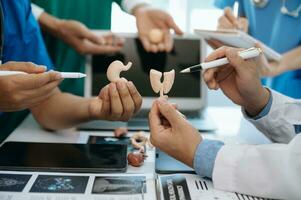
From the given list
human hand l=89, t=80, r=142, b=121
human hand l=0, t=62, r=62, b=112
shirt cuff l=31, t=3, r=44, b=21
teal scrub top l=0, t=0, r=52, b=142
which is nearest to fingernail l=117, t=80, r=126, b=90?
human hand l=89, t=80, r=142, b=121

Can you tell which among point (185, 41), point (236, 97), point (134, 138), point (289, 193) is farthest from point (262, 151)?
point (185, 41)

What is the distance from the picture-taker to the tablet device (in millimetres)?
738

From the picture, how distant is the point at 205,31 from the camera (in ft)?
3.62

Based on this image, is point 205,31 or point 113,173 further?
point 205,31

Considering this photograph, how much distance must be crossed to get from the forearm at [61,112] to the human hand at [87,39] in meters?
0.23

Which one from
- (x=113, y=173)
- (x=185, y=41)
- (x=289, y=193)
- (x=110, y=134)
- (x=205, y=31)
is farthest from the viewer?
(x=185, y=41)

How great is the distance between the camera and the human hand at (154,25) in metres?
1.18

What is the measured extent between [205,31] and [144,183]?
541 millimetres

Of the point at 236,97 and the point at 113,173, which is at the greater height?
the point at 236,97

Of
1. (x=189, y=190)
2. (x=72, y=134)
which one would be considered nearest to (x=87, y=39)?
(x=72, y=134)

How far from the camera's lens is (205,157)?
0.69m

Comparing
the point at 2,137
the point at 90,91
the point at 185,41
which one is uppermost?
the point at 185,41

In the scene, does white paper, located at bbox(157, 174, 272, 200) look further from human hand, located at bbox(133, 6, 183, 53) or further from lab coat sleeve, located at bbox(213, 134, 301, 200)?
human hand, located at bbox(133, 6, 183, 53)

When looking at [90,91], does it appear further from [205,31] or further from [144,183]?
[144,183]
